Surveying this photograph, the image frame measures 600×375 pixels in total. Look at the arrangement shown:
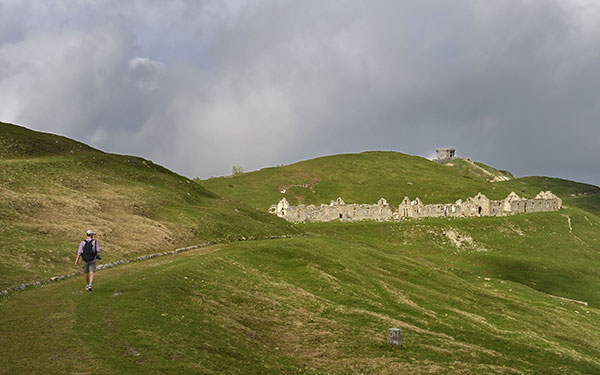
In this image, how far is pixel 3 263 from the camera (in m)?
33.0

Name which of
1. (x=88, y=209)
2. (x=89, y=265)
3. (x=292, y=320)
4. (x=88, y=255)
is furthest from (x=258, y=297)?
(x=88, y=209)

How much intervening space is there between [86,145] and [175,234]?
43626mm

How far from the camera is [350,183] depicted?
155750mm

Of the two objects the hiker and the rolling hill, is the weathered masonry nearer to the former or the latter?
the rolling hill

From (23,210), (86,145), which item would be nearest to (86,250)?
(23,210)

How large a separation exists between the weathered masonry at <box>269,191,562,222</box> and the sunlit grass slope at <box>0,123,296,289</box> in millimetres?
29946

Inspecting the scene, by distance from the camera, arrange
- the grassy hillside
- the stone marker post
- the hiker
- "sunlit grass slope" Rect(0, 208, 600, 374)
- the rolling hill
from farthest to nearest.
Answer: the grassy hillside, the hiker, the stone marker post, the rolling hill, "sunlit grass slope" Rect(0, 208, 600, 374)

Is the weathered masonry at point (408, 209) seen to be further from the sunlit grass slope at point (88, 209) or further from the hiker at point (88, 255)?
the hiker at point (88, 255)

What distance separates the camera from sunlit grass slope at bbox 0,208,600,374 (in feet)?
68.2

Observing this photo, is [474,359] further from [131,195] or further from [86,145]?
[86,145]

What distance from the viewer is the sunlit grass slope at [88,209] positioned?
1540 inches

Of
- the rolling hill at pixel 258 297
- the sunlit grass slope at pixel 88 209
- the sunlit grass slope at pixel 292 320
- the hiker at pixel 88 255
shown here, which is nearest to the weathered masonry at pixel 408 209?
the rolling hill at pixel 258 297

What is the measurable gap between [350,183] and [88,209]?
360 feet

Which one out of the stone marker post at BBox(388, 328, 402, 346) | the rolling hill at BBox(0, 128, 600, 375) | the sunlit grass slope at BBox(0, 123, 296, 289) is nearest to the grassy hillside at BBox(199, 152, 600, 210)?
the rolling hill at BBox(0, 128, 600, 375)
